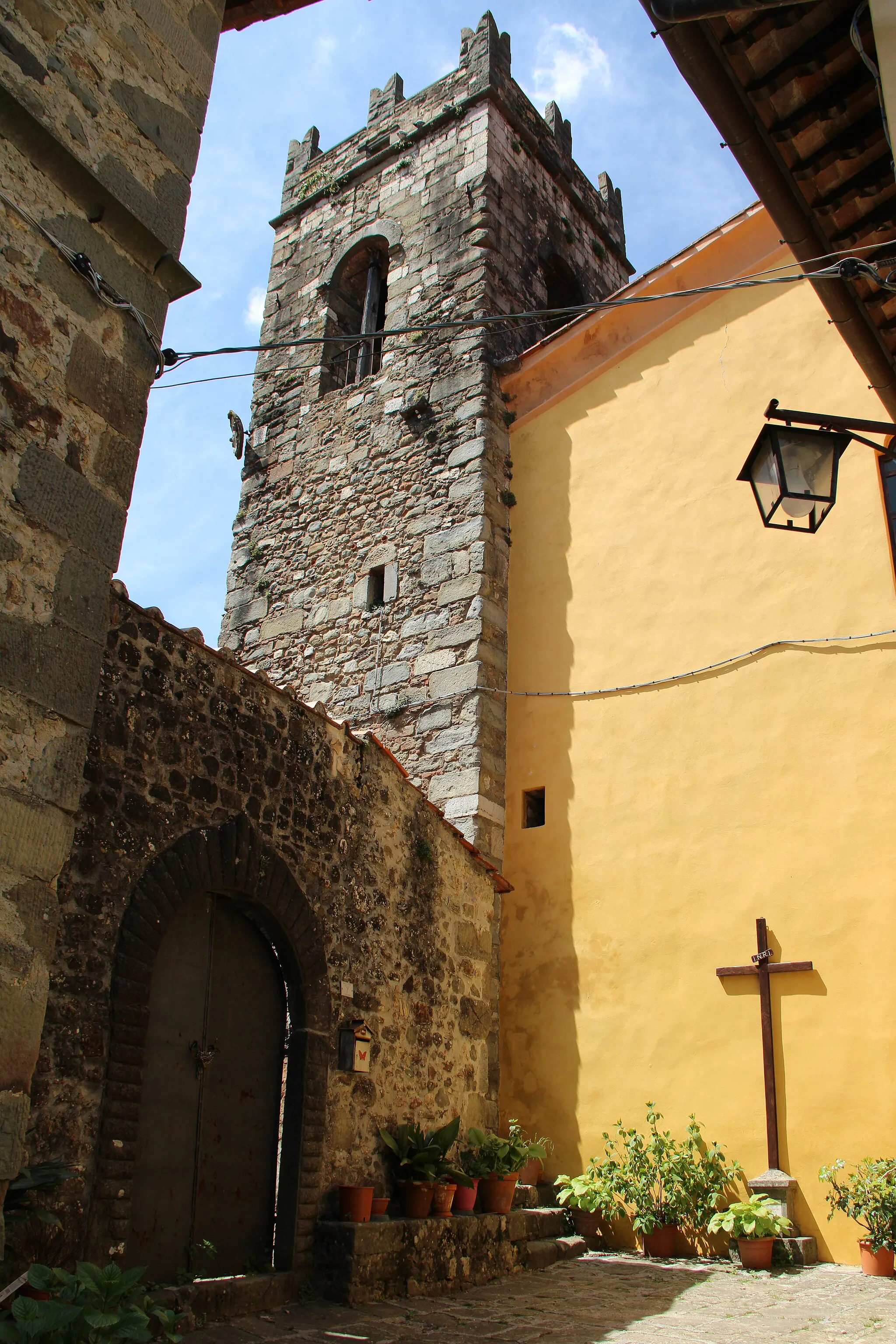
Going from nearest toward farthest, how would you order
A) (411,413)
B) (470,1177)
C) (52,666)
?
(52,666) < (470,1177) < (411,413)

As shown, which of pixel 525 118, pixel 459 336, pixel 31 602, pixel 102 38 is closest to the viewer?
pixel 31 602

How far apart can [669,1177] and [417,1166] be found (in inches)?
61.9

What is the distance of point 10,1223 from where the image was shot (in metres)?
3.17

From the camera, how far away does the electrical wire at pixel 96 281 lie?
3043 millimetres

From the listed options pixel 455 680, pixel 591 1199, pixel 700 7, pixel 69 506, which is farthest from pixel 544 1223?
pixel 700 7

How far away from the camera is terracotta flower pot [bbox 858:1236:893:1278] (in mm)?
5336

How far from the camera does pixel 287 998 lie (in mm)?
5277

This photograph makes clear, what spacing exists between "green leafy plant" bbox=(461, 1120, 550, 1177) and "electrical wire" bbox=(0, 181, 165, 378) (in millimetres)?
4753

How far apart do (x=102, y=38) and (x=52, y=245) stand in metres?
0.84

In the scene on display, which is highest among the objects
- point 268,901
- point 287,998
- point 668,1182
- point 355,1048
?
point 268,901

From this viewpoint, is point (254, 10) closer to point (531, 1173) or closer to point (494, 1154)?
point (494, 1154)

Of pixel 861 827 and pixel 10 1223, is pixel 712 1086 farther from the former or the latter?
pixel 10 1223

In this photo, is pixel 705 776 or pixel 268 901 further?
pixel 705 776

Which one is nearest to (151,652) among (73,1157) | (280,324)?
(73,1157)
